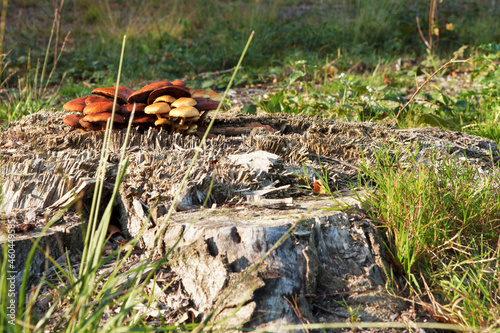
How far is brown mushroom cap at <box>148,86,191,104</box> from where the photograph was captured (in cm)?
249

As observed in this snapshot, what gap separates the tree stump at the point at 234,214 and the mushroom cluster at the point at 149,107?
0.11m

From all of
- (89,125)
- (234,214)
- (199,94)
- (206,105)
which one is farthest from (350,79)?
(234,214)

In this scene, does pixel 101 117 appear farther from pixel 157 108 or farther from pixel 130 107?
pixel 157 108

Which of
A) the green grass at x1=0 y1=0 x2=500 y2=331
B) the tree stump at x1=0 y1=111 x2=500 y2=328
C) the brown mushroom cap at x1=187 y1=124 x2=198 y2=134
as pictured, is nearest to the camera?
the tree stump at x1=0 y1=111 x2=500 y2=328

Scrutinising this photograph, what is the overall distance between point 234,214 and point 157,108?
3.18 ft

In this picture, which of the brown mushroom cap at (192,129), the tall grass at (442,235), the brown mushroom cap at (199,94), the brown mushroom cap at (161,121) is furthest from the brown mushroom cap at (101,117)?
the tall grass at (442,235)

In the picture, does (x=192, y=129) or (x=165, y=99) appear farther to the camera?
(x=192, y=129)

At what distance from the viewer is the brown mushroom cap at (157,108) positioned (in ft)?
7.76

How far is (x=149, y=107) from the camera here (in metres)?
2.39

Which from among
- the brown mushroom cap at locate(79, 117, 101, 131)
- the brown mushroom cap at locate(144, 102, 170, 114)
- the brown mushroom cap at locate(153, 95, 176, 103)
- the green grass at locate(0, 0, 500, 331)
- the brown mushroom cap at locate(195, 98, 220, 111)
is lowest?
the green grass at locate(0, 0, 500, 331)

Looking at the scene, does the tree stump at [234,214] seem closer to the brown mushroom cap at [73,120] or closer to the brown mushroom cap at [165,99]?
the brown mushroom cap at [73,120]

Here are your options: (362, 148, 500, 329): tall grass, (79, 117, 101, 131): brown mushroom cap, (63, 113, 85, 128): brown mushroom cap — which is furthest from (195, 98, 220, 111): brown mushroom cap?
(362, 148, 500, 329): tall grass

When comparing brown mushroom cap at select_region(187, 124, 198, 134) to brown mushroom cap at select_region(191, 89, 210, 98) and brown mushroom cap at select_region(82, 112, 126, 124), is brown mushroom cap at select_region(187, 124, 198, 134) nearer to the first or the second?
brown mushroom cap at select_region(191, 89, 210, 98)

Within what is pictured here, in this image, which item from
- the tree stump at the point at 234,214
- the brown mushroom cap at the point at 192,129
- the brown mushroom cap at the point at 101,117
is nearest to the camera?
the tree stump at the point at 234,214
